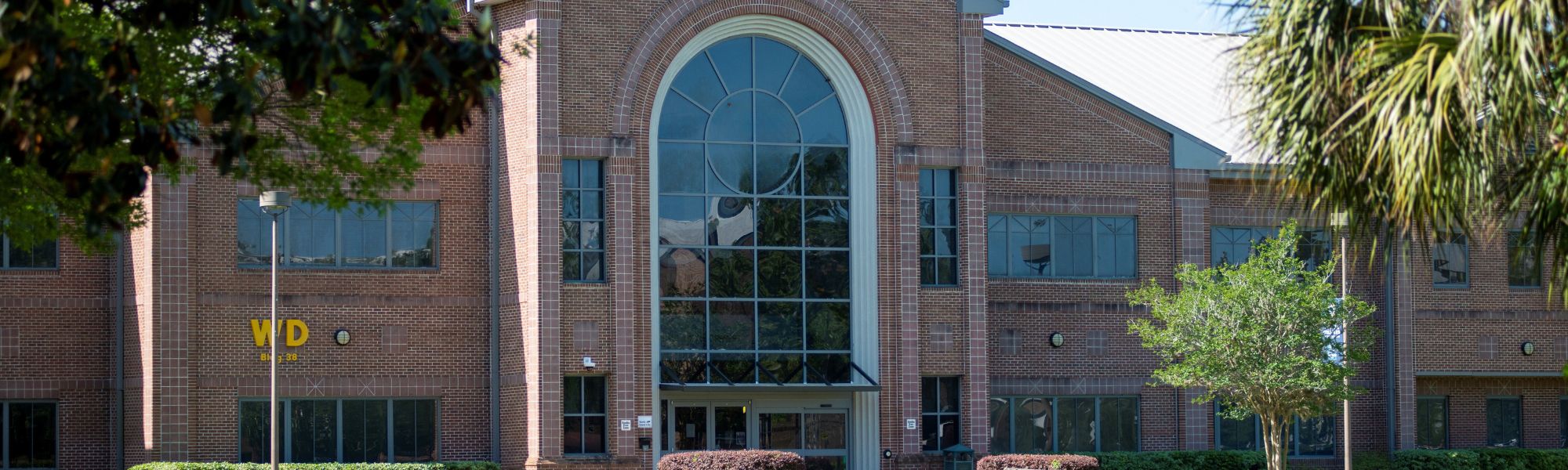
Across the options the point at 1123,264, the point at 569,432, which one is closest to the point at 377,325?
the point at 569,432

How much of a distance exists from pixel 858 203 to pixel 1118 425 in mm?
7817

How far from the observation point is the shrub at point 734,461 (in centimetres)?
3117

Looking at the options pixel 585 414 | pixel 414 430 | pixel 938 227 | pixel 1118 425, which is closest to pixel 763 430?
pixel 585 414

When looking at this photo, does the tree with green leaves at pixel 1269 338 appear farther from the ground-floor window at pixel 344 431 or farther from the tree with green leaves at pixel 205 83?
the tree with green leaves at pixel 205 83

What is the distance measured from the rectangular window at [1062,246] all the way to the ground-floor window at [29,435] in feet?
58.8

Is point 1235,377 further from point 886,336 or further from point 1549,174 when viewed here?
point 1549,174

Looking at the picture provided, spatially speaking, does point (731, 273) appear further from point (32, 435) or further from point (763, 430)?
point (32, 435)

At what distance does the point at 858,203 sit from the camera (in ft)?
116

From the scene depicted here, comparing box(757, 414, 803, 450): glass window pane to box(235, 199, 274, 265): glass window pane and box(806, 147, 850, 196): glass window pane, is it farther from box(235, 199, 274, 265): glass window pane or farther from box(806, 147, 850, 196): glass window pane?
box(235, 199, 274, 265): glass window pane

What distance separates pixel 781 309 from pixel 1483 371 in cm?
1643

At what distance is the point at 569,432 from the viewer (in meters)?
33.4

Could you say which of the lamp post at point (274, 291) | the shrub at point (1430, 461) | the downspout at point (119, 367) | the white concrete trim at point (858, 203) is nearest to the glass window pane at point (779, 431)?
the white concrete trim at point (858, 203)

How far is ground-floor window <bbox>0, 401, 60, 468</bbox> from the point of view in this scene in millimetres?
33812

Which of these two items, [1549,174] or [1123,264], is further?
[1123,264]
